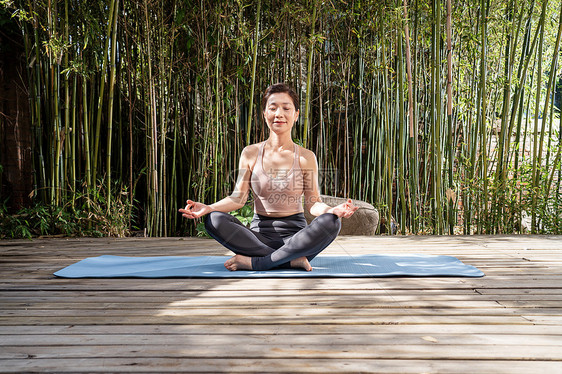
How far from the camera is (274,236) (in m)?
2.13

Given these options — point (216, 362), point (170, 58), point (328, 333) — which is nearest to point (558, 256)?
point (328, 333)

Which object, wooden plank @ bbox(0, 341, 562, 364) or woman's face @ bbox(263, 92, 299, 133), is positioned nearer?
wooden plank @ bbox(0, 341, 562, 364)

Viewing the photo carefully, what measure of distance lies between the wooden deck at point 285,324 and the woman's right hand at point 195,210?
0.90 feet

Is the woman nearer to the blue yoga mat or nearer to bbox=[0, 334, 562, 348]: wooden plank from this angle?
the blue yoga mat

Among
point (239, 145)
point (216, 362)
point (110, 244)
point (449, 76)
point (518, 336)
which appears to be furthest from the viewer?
point (239, 145)

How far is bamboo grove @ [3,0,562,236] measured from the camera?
11.0 ft

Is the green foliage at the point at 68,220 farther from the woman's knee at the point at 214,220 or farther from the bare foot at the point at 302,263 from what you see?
the bare foot at the point at 302,263

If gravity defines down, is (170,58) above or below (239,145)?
above

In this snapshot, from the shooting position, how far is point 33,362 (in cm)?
107

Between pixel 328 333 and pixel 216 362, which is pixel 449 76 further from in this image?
pixel 216 362

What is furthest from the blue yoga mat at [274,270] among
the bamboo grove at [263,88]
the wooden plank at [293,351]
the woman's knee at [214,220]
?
the bamboo grove at [263,88]

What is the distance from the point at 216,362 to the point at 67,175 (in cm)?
292

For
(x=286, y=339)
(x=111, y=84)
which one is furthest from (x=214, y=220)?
(x=111, y=84)

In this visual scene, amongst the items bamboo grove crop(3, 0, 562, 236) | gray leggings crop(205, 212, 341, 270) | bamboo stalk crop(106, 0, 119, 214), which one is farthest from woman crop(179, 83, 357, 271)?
bamboo stalk crop(106, 0, 119, 214)
